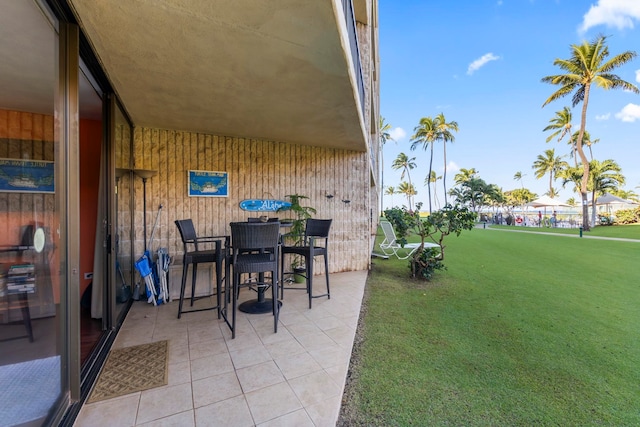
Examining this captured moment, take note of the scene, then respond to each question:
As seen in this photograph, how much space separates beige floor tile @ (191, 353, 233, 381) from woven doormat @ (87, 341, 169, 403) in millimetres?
195

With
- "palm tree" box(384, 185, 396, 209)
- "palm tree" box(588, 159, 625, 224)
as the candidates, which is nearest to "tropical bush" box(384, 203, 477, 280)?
"palm tree" box(588, 159, 625, 224)

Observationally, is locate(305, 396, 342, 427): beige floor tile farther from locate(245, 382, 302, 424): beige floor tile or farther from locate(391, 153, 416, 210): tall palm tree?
locate(391, 153, 416, 210): tall palm tree

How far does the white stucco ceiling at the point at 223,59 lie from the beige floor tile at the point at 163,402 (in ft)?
7.70

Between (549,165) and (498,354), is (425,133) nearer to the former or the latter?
(549,165)

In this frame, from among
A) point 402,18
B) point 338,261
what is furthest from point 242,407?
point 402,18

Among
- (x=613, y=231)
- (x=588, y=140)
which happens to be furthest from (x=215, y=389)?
(x=588, y=140)

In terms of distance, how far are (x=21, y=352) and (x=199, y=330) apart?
4.28 ft

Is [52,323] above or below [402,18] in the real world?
below

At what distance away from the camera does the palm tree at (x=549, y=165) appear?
103 ft

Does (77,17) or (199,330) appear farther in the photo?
(199,330)

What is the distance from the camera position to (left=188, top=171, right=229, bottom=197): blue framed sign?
3.86m

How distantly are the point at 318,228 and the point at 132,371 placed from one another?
8.21ft

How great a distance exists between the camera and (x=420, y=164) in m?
36.0

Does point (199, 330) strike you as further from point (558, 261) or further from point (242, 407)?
point (558, 261)
